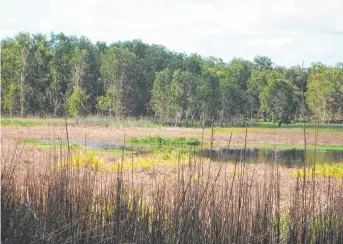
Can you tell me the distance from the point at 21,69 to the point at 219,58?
225 feet

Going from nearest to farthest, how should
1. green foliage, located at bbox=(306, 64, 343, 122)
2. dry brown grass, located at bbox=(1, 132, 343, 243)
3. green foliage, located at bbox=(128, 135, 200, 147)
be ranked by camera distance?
dry brown grass, located at bbox=(1, 132, 343, 243) → green foliage, located at bbox=(128, 135, 200, 147) → green foliage, located at bbox=(306, 64, 343, 122)

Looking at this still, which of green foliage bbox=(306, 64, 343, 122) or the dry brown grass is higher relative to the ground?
green foliage bbox=(306, 64, 343, 122)

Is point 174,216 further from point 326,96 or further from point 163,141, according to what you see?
point 326,96

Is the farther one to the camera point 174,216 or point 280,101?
point 280,101

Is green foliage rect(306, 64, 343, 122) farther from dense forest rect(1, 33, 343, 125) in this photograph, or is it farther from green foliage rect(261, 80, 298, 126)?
green foliage rect(261, 80, 298, 126)

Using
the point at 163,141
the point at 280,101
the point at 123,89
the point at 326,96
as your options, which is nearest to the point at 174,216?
the point at 163,141

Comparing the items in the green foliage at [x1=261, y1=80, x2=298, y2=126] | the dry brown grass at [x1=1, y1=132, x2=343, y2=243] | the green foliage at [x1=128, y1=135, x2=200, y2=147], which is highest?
the green foliage at [x1=261, y1=80, x2=298, y2=126]

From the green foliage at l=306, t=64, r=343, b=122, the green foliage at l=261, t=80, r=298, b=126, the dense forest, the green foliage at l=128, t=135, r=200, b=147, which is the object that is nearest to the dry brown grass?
the green foliage at l=128, t=135, r=200, b=147

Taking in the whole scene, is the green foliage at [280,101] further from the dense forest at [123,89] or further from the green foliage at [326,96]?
the green foliage at [326,96]

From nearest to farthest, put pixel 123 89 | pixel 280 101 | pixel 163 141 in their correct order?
pixel 163 141
pixel 123 89
pixel 280 101

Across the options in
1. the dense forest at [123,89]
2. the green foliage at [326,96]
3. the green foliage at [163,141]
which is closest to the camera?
the green foliage at [163,141]

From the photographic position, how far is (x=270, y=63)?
103375mm

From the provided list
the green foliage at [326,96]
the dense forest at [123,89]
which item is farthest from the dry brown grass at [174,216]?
the green foliage at [326,96]

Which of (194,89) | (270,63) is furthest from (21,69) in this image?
(270,63)
